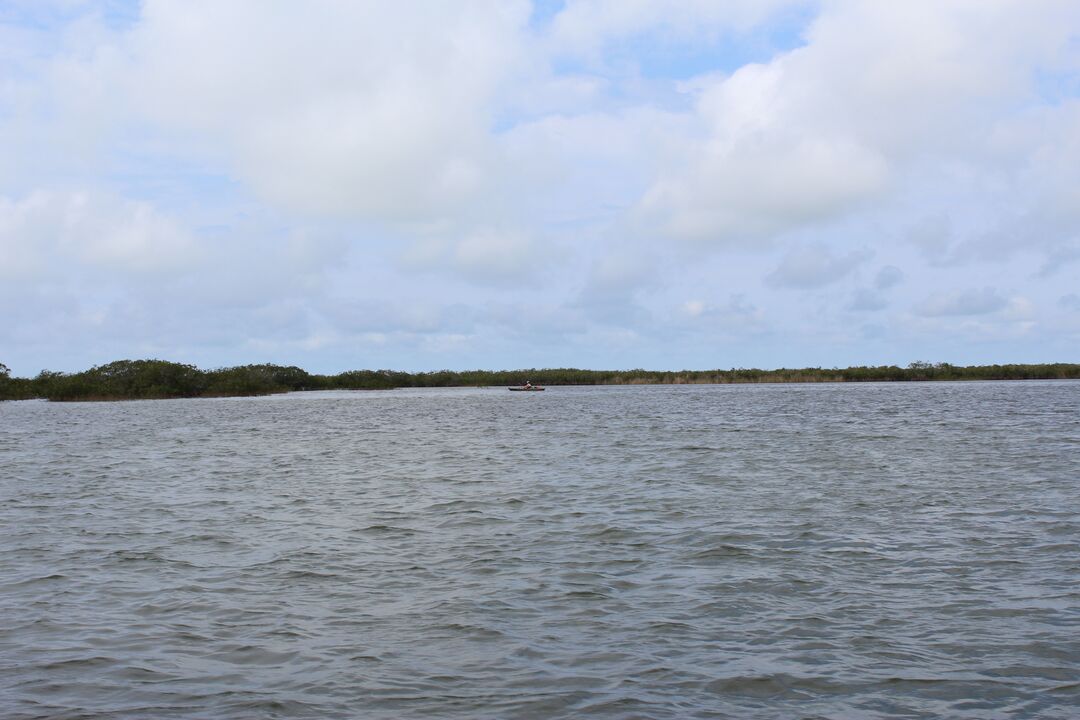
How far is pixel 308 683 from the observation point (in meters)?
8.34

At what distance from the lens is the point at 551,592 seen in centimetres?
1180

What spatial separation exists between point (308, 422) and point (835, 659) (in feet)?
181

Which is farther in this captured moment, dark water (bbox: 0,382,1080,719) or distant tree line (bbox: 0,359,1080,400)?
distant tree line (bbox: 0,359,1080,400)

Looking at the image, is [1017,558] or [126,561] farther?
[126,561]

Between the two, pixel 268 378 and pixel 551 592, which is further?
pixel 268 378

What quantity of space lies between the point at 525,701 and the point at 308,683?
2.24 metres

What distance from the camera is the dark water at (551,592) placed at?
8000 millimetres

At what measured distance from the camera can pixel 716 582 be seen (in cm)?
1217

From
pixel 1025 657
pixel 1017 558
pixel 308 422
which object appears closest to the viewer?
pixel 1025 657

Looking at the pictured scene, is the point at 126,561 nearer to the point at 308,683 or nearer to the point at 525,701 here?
the point at 308,683

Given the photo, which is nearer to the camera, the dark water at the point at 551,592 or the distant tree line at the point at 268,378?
the dark water at the point at 551,592

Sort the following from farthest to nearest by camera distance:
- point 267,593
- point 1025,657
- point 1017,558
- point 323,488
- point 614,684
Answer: point 323,488, point 1017,558, point 267,593, point 1025,657, point 614,684

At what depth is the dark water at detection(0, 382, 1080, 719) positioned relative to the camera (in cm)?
800

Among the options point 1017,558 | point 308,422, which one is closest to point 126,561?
point 1017,558
